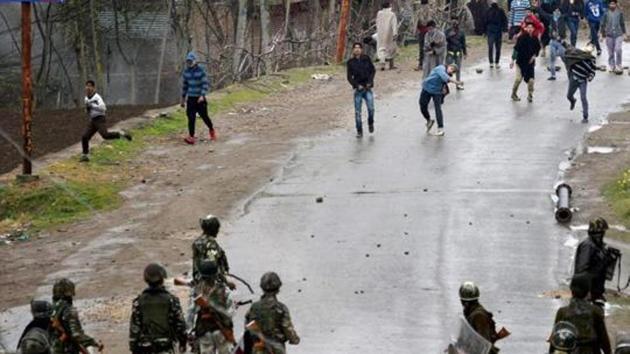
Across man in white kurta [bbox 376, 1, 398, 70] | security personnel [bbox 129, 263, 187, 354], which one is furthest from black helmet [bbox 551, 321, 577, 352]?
man in white kurta [bbox 376, 1, 398, 70]

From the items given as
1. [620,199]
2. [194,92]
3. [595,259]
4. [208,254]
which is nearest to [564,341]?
[595,259]

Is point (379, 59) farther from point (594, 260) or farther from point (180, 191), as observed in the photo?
point (594, 260)

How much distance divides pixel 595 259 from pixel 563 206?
5.46 meters

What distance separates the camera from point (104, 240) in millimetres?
17609

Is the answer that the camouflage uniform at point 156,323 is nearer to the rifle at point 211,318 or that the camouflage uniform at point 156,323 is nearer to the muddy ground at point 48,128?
the rifle at point 211,318

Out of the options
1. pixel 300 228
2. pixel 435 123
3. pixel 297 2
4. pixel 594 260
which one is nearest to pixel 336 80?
pixel 435 123

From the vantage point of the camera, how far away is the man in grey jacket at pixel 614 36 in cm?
3042

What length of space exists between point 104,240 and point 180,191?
2665 mm

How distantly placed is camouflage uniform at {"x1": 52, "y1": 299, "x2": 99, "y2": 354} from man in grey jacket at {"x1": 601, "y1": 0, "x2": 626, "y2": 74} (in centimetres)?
2162

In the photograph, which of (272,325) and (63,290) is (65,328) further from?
(272,325)

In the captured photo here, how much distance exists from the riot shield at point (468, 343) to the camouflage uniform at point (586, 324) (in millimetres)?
671

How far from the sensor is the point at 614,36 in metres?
30.4

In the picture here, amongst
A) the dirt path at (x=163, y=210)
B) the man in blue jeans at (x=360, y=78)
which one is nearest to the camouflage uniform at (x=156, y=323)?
the dirt path at (x=163, y=210)

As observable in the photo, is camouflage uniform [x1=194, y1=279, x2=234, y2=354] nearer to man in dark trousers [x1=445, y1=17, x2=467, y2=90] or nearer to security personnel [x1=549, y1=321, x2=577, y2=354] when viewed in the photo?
security personnel [x1=549, y1=321, x2=577, y2=354]
